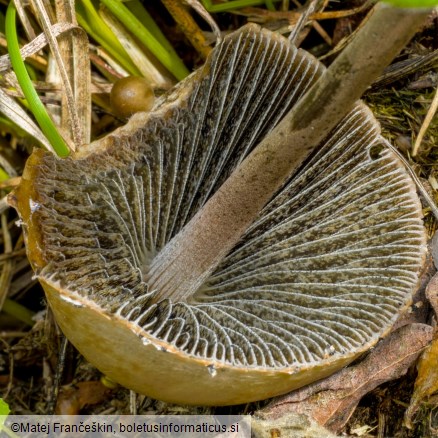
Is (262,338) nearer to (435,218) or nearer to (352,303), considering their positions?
(352,303)

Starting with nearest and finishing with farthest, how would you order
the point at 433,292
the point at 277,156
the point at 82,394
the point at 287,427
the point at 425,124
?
1. the point at 277,156
2. the point at 287,427
3. the point at 433,292
4. the point at 425,124
5. the point at 82,394

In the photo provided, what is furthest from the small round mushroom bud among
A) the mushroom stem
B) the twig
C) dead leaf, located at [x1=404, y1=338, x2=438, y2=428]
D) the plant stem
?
dead leaf, located at [x1=404, y1=338, x2=438, y2=428]

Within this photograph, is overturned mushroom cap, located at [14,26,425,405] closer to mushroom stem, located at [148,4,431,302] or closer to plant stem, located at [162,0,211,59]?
mushroom stem, located at [148,4,431,302]

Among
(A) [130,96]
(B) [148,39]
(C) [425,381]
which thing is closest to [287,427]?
(C) [425,381]

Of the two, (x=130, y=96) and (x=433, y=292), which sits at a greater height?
(x=130, y=96)

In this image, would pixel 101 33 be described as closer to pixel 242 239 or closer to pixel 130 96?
pixel 130 96

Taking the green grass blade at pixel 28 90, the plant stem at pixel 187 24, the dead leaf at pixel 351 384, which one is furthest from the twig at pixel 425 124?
the green grass blade at pixel 28 90

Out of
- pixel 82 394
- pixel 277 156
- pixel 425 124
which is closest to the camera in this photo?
pixel 277 156
